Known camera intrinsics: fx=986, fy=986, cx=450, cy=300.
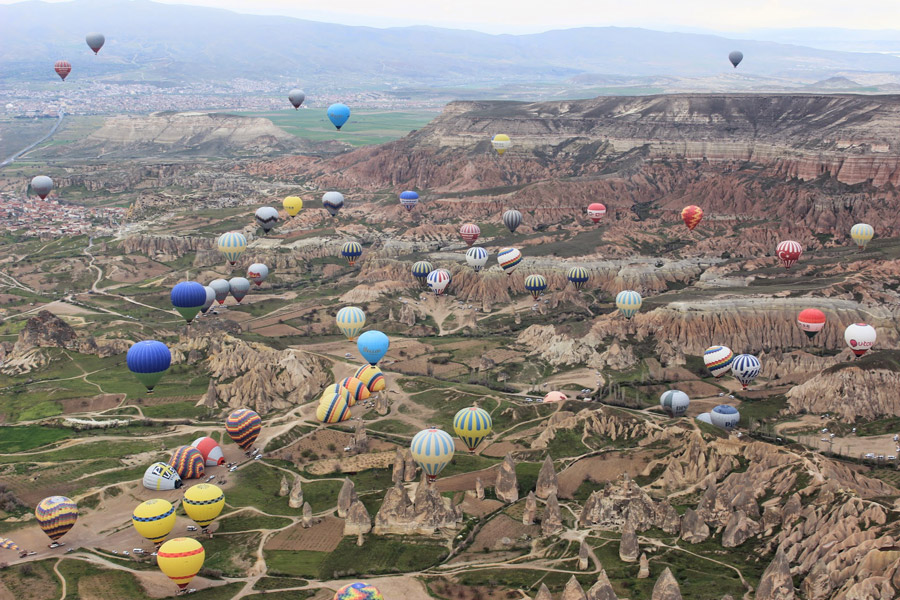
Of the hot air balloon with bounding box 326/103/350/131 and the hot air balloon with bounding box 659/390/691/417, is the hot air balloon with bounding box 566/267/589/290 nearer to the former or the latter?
the hot air balloon with bounding box 659/390/691/417

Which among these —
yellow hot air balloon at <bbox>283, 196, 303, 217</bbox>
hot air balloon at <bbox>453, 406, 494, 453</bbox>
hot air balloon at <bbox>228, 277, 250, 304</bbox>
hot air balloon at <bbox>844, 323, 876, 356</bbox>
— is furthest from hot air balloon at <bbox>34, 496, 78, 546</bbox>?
yellow hot air balloon at <bbox>283, 196, 303, 217</bbox>

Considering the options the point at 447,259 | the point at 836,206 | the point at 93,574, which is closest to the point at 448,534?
the point at 93,574

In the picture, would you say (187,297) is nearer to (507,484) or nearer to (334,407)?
(334,407)

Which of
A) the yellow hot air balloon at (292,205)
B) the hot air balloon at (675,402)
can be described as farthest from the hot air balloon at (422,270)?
the hot air balloon at (675,402)

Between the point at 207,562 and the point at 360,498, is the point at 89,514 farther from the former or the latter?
the point at 360,498

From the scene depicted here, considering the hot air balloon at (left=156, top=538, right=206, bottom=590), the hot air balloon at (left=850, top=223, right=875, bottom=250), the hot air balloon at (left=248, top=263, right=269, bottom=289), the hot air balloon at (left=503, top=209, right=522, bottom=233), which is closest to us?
the hot air balloon at (left=156, top=538, right=206, bottom=590)

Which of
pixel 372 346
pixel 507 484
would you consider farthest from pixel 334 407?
pixel 507 484
